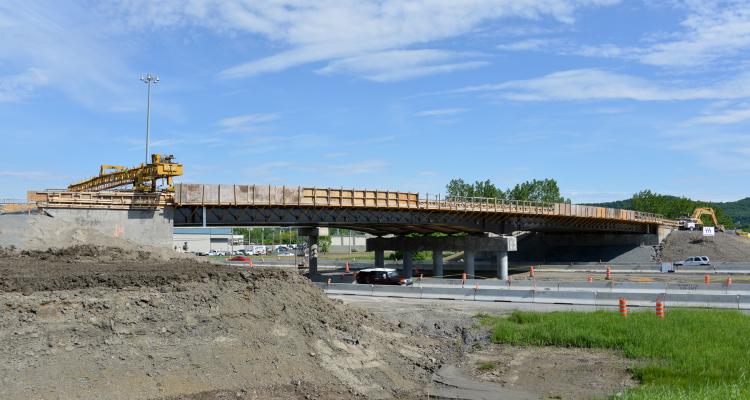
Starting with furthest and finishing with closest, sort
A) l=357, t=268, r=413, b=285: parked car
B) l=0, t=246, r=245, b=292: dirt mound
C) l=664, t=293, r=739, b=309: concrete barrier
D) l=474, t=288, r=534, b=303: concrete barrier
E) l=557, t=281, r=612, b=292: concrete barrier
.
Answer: l=357, t=268, r=413, b=285: parked car, l=557, t=281, r=612, b=292: concrete barrier, l=474, t=288, r=534, b=303: concrete barrier, l=664, t=293, r=739, b=309: concrete barrier, l=0, t=246, r=245, b=292: dirt mound

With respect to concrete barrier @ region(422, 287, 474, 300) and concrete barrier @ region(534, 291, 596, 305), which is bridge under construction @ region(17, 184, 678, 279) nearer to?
concrete barrier @ region(422, 287, 474, 300)

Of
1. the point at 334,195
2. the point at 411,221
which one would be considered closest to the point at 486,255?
the point at 411,221

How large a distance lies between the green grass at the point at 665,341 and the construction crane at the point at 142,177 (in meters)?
26.7

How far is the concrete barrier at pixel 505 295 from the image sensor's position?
3625cm

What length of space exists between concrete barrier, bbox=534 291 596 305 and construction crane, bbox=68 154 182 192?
24.7 m

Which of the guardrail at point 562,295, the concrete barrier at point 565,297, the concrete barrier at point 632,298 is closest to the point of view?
the guardrail at point 562,295

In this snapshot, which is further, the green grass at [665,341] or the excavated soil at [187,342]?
the green grass at [665,341]

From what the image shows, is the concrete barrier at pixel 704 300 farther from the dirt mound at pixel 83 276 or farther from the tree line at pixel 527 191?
the tree line at pixel 527 191

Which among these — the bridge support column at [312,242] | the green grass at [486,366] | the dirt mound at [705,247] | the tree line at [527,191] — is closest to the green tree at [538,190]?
the tree line at [527,191]

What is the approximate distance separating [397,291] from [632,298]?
14.1m

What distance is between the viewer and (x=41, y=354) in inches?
559

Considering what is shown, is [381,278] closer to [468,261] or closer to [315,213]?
[315,213]

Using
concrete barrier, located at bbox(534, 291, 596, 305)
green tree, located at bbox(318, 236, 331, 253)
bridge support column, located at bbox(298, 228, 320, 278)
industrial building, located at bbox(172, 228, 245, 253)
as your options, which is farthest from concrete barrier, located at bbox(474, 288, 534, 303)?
green tree, located at bbox(318, 236, 331, 253)

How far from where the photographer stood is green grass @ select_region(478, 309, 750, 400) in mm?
16266
